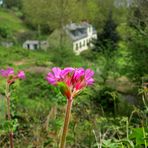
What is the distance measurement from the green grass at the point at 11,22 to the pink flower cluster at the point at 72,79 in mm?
40589

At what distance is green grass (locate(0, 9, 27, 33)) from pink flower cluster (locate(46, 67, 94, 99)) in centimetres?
4059

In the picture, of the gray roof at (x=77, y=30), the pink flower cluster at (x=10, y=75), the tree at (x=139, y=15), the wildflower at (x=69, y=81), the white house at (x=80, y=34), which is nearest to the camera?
the wildflower at (x=69, y=81)

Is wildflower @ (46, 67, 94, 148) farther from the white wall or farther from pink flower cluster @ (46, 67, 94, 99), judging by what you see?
the white wall

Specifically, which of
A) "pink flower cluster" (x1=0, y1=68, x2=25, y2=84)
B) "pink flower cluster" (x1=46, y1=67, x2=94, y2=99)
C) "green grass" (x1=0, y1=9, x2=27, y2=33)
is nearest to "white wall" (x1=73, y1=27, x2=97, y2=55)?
"green grass" (x1=0, y1=9, x2=27, y2=33)

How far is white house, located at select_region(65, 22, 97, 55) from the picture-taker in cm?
3781

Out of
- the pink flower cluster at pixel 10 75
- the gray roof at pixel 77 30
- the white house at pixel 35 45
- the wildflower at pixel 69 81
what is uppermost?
the wildflower at pixel 69 81

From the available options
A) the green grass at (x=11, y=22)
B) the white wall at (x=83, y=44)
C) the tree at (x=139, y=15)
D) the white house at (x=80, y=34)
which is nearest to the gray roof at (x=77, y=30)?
the white house at (x=80, y=34)

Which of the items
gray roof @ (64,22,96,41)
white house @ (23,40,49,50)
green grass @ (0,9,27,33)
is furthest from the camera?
green grass @ (0,9,27,33)

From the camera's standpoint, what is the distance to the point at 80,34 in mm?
40344

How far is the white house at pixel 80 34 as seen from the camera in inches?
1489

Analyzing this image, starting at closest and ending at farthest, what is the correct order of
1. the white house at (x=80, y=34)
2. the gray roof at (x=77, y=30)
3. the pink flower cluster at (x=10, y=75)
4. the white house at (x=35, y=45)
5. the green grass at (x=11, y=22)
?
the pink flower cluster at (x=10, y=75) < the gray roof at (x=77, y=30) < the white house at (x=80, y=34) < the white house at (x=35, y=45) < the green grass at (x=11, y=22)

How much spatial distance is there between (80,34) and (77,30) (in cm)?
55

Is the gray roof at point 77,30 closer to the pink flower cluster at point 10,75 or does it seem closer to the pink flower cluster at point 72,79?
the pink flower cluster at point 10,75

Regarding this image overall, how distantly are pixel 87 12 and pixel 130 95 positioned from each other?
82.9 ft
